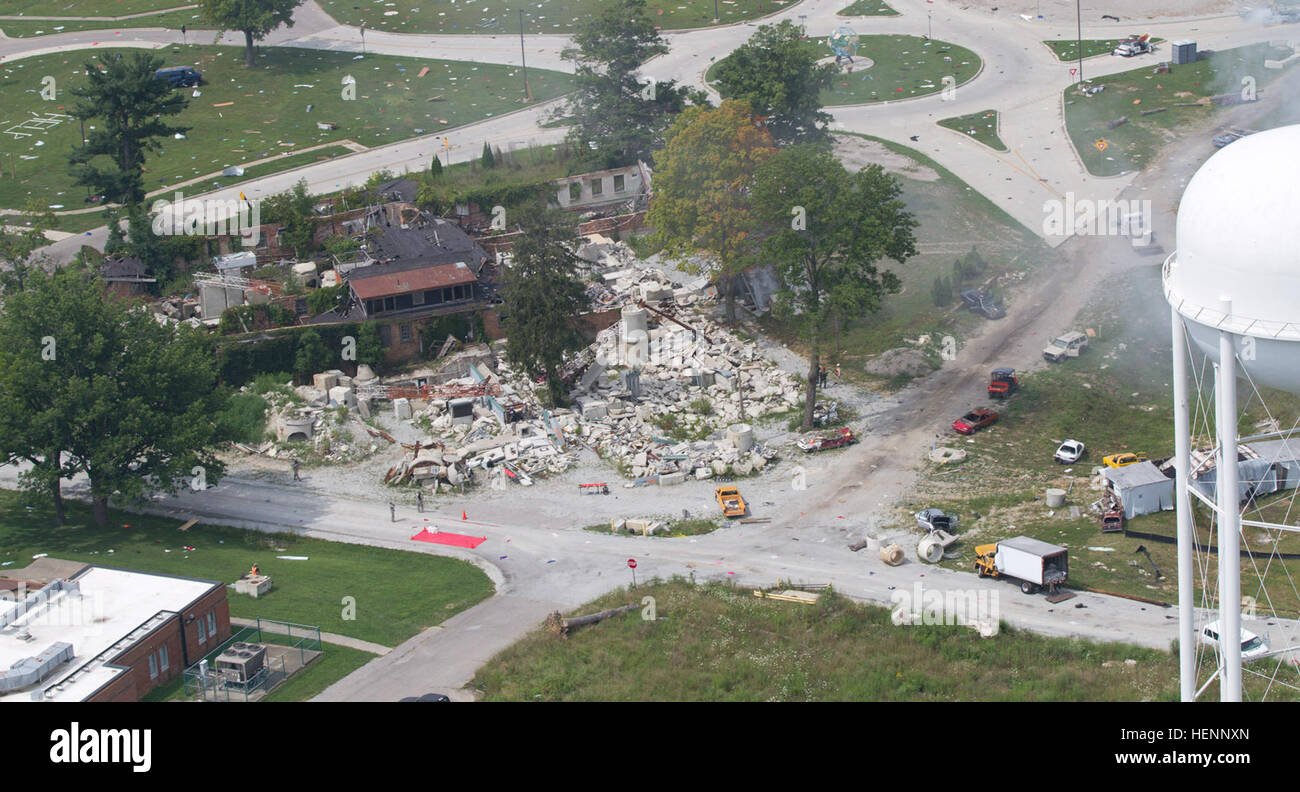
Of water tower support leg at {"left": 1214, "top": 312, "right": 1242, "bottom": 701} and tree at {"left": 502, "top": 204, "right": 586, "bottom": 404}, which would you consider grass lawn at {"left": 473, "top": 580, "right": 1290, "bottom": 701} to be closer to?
water tower support leg at {"left": 1214, "top": 312, "right": 1242, "bottom": 701}

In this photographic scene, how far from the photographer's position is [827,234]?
228ft

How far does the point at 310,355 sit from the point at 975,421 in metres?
37.5

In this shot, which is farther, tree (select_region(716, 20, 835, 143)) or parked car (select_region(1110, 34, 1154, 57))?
parked car (select_region(1110, 34, 1154, 57))

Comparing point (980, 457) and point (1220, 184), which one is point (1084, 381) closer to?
point (980, 457)

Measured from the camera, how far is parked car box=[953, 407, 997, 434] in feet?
223

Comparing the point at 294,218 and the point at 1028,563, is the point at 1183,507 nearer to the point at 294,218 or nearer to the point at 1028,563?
the point at 1028,563

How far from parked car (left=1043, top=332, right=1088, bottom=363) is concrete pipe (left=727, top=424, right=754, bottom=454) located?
1758 cm

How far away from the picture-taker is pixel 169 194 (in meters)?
101

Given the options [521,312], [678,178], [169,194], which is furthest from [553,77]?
[521,312]

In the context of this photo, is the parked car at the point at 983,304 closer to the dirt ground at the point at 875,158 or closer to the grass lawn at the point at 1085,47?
the dirt ground at the point at 875,158

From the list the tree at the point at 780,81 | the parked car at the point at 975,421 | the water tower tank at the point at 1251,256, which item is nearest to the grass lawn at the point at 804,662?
the water tower tank at the point at 1251,256

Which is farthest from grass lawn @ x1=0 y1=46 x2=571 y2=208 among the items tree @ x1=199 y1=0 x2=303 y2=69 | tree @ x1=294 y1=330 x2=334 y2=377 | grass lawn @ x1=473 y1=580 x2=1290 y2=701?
grass lawn @ x1=473 y1=580 x2=1290 y2=701

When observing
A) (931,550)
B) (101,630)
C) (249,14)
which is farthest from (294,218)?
(931,550)

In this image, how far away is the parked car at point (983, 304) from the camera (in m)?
79.4
